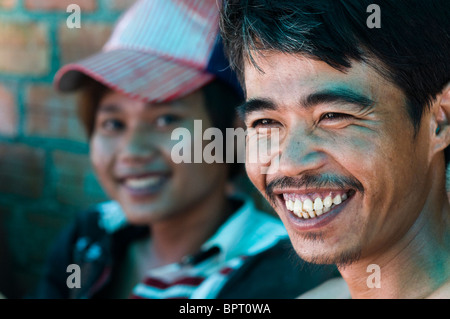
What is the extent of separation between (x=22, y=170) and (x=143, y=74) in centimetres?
150

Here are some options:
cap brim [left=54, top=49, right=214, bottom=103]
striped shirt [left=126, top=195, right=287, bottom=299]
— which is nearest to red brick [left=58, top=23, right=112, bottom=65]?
cap brim [left=54, top=49, right=214, bottom=103]

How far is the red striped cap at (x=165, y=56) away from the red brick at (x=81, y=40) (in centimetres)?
69

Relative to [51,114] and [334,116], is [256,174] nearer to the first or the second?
[334,116]

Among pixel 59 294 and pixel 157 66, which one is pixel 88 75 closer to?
pixel 157 66

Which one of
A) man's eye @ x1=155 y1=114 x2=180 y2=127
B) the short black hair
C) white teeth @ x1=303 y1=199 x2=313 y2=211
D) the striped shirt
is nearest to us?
the short black hair

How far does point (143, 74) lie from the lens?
2107 millimetres

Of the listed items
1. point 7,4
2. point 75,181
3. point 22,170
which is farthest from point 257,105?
point 7,4

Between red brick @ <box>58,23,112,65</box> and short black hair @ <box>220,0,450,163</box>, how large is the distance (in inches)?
70.4

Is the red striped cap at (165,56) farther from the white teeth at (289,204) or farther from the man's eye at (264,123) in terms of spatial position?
the white teeth at (289,204)

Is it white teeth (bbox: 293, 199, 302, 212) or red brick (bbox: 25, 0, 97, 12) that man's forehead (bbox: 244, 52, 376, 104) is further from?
red brick (bbox: 25, 0, 97, 12)

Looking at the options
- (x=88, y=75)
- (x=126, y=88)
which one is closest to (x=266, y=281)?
(x=126, y=88)

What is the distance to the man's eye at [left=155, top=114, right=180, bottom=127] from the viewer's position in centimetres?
211

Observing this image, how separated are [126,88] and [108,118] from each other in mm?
185

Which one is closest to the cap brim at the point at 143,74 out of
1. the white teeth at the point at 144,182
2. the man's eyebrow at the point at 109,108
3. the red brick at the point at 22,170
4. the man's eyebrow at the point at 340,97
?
the man's eyebrow at the point at 109,108
